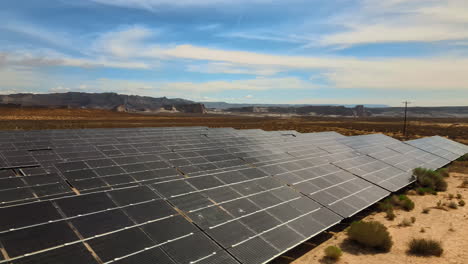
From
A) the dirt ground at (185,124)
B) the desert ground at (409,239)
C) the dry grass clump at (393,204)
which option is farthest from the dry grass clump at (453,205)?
the dirt ground at (185,124)

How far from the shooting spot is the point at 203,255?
10.1 m

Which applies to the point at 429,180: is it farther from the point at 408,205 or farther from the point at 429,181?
the point at 408,205

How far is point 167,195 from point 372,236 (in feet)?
34.5

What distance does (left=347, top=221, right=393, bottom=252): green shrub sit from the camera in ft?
47.9

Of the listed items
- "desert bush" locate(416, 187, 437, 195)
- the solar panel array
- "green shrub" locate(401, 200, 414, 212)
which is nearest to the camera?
the solar panel array

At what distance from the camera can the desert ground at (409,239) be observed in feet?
44.7

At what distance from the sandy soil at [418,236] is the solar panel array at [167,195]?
1.29 meters

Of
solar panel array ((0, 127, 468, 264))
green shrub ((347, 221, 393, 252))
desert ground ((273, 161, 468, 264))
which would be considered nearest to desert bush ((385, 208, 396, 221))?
desert ground ((273, 161, 468, 264))

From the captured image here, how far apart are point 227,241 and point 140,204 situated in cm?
405

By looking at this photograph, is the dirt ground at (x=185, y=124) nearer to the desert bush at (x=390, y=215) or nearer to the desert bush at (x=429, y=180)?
the desert bush at (x=429, y=180)

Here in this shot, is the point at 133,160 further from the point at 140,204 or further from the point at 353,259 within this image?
the point at 353,259

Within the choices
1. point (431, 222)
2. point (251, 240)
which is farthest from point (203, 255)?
point (431, 222)

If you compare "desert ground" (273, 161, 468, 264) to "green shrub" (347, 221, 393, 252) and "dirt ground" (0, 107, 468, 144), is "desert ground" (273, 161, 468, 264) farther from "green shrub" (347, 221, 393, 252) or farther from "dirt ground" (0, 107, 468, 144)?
"dirt ground" (0, 107, 468, 144)

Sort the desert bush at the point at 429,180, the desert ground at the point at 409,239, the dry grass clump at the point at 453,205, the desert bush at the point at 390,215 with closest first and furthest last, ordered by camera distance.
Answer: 1. the desert ground at the point at 409,239
2. the desert bush at the point at 390,215
3. the dry grass clump at the point at 453,205
4. the desert bush at the point at 429,180
